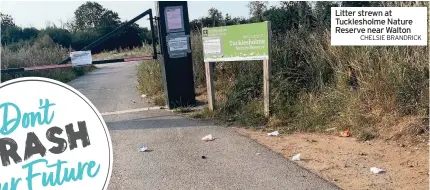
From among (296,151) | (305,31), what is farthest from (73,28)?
(296,151)

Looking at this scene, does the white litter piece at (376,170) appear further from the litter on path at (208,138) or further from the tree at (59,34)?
the tree at (59,34)

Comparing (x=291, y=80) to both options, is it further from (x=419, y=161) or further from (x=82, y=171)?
(x=82, y=171)

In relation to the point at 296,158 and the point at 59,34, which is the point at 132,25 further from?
the point at 59,34

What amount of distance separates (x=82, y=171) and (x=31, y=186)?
199mm

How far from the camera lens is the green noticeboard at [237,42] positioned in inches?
258

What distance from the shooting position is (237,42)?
6.85m

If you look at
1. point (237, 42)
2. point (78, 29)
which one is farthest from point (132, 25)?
point (78, 29)

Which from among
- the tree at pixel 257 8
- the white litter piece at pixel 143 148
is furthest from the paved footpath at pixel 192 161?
the tree at pixel 257 8

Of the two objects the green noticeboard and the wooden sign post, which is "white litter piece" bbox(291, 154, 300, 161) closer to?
the wooden sign post

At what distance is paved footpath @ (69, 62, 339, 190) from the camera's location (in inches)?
159
